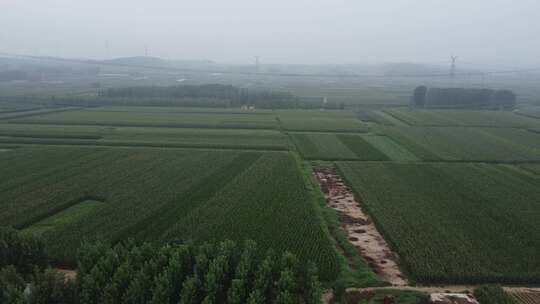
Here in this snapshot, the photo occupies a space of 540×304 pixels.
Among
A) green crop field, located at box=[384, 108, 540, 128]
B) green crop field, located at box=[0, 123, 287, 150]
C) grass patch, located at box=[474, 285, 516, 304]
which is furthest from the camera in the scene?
green crop field, located at box=[384, 108, 540, 128]

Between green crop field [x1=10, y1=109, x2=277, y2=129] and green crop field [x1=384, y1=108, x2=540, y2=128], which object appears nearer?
green crop field [x1=10, y1=109, x2=277, y2=129]

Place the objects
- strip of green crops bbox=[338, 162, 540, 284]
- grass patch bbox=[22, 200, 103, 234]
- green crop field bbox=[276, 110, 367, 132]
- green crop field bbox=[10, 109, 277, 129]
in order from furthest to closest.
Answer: green crop field bbox=[10, 109, 277, 129], green crop field bbox=[276, 110, 367, 132], grass patch bbox=[22, 200, 103, 234], strip of green crops bbox=[338, 162, 540, 284]

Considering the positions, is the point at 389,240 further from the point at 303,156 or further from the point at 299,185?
the point at 303,156

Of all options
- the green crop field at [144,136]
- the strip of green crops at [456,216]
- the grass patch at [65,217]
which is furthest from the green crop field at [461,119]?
the grass patch at [65,217]

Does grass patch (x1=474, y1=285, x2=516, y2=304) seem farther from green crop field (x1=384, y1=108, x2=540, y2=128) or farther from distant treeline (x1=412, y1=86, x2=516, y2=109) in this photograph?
distant treeline (x1=412, y1=86, x2=516, y2=109)

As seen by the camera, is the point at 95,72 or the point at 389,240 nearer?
the point at 389,240

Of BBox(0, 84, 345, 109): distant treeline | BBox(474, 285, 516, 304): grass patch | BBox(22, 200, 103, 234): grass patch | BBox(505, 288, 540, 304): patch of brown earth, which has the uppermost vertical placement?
BBox(0, 84, 345, 109): distant treeline

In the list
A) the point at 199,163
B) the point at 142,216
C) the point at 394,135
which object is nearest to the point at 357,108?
the point at 394,135

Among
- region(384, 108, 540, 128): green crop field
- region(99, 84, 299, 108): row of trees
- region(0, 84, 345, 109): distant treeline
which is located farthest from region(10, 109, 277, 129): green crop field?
region(384, 108, 540, 128): green crop field
